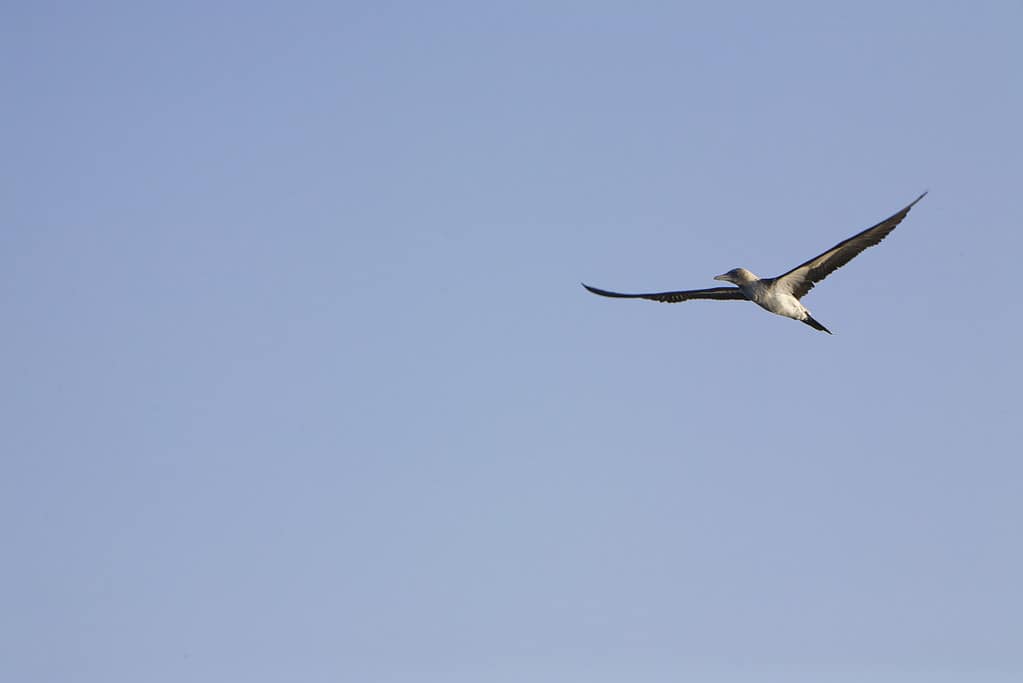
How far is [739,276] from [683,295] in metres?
2.80

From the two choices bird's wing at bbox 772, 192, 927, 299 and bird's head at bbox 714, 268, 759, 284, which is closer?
bird's wing at bbox 772, 192, 927, 299

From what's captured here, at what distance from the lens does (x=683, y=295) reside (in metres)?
50.5

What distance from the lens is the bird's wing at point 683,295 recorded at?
4950 cm

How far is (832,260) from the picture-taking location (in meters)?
46.4

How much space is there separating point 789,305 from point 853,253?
2724 millimetres

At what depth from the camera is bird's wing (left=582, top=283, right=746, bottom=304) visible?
4950 centimetres

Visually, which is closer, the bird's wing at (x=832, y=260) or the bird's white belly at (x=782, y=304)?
the bird's wing at (x=832, y=260)

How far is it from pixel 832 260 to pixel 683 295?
600 cm

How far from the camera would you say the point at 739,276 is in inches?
1900

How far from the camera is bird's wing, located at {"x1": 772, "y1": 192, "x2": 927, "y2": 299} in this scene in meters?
44.2

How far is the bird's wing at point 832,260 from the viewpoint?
44156mm

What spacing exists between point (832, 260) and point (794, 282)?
4.93 ft

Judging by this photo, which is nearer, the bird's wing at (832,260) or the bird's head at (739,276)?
the bird's wing at (832,260)

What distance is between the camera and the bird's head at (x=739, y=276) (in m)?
47.9
